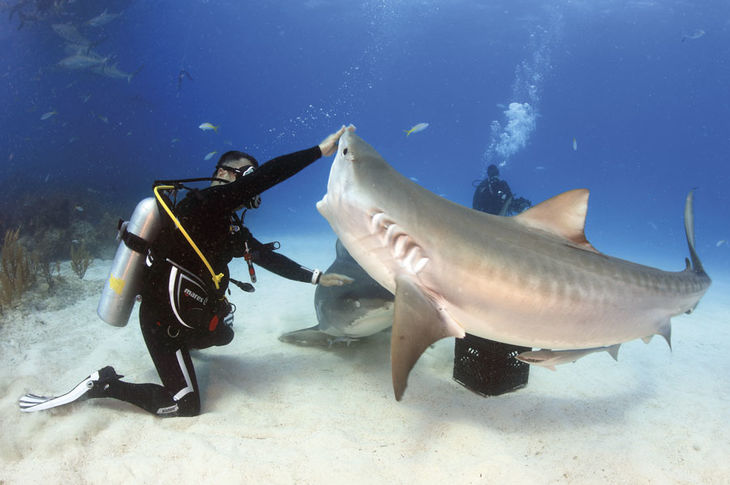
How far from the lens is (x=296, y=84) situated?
325ft

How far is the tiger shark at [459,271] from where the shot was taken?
193cm

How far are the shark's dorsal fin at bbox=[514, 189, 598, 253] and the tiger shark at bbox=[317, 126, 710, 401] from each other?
130 millimetres

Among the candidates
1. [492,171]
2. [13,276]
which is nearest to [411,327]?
[13,276]

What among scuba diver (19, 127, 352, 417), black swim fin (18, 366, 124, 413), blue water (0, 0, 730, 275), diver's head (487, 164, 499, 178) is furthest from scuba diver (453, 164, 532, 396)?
blue water (0, 0, 730, 275)

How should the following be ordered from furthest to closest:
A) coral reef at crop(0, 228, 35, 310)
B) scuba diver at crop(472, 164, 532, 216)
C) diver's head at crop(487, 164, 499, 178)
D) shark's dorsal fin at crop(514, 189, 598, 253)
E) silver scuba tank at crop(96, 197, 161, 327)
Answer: diver's head at crop(487, 164, 499, 178), scuba diver at crop(472, 164, 532, 216), coral reef at crop(0, 228, 35, 310), silver scuba tank at crop(96, 197, 161, 327), shark's dorsal fin at crop(514, 189, 598, 253)

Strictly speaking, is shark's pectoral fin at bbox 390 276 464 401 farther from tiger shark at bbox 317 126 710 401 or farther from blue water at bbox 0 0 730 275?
blue water at bbox 0 0 730 275

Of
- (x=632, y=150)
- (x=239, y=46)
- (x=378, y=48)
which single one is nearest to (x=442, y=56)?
(x=378, y=48)

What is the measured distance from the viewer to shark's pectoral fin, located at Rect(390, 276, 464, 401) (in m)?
1.75

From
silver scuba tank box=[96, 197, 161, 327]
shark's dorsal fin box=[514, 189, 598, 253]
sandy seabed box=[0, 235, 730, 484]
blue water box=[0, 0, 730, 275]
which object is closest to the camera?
sandy seabed box=[0, 235, 730, 484]

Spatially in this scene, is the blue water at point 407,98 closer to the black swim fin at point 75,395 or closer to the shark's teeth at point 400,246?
the black swim fin at point 75,395

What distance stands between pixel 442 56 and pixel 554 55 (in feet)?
75.6

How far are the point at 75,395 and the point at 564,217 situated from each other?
4.32 m

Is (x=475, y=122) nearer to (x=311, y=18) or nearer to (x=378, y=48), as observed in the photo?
(x=378, y=48)

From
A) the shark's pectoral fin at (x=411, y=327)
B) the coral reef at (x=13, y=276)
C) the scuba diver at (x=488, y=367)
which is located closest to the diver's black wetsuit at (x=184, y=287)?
the shark's pectoral fin at (x=411, y=327)
